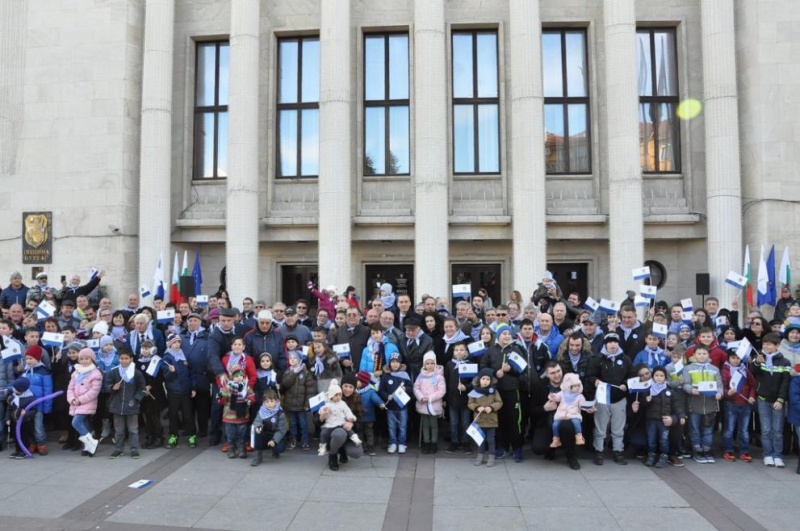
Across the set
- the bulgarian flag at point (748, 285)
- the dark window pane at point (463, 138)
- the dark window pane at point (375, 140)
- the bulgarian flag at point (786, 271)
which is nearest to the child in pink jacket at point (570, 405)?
the bulgarian flag at point (748, 285)

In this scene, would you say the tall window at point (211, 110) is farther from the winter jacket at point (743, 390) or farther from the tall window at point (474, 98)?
the winter jacket at point (743, 390)

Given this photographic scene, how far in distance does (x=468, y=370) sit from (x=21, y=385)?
22.8 ft

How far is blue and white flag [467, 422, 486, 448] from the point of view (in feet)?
30.2

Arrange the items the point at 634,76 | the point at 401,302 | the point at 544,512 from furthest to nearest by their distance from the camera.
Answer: the point at 634,76 < the point at 401,302 < the point at 544,512

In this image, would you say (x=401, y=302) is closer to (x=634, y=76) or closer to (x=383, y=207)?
(x=383, y=207)

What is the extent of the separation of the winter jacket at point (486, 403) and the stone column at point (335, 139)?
931 cm

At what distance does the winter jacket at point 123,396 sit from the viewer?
9.63 m

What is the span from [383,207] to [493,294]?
456cm

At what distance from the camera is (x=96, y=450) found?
9984 mm

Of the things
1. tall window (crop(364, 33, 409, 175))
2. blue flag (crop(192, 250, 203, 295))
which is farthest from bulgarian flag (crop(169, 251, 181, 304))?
tall window (crop(364, 33, 409, 175))

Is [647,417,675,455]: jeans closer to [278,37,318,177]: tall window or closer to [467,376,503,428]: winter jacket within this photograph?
[467,376,503,428]: winter jacket

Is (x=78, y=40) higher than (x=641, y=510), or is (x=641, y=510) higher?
(x=78, y=40)

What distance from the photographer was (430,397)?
9.70 m

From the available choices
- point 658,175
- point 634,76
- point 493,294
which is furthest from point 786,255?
point 493,294
